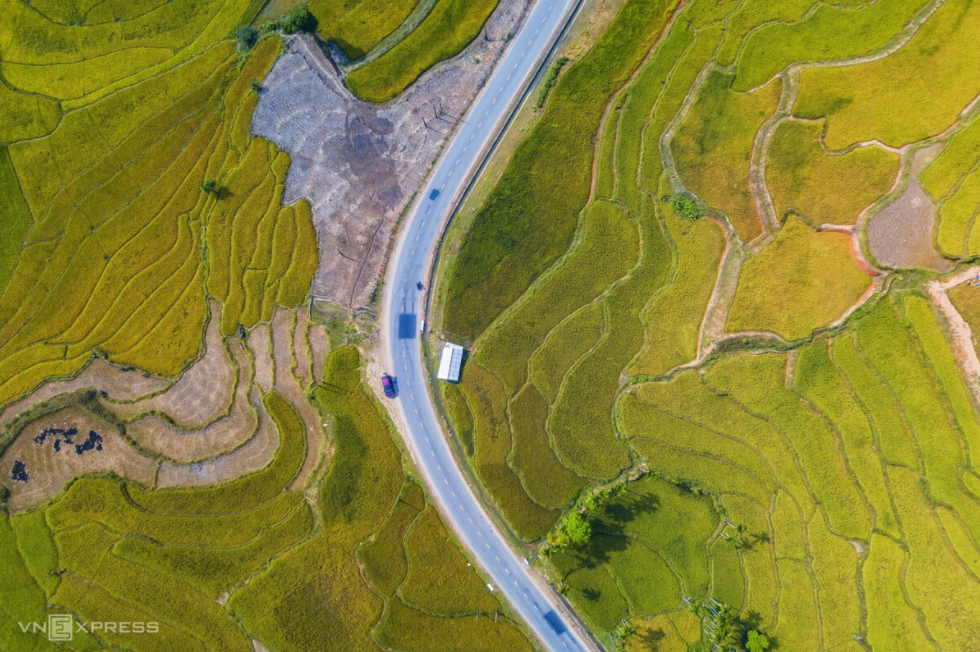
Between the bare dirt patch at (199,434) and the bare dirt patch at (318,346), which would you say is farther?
the bare dirt patch at (318,346)

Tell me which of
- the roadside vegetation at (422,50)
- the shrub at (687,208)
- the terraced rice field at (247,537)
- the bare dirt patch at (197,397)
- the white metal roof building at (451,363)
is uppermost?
the roadside vegetation at (422,50)

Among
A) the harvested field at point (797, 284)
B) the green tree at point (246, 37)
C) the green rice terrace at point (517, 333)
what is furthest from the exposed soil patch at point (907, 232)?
the green tree at point (246, 37)

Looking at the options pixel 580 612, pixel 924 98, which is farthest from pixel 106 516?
pixel 924 98

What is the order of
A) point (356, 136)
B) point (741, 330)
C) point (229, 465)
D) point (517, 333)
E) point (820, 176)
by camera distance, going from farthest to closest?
point (356, 136) → point (517, 333) → point (229, 465) → point (741, 330) → point (820, 176)

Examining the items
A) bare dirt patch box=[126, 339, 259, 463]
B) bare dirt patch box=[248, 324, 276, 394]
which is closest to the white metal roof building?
bare dirt patch box=[248, 324, 276, 394]

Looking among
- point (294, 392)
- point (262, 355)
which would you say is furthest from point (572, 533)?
point (262, 355)

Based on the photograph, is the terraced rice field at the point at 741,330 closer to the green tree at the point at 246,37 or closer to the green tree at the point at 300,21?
the green tree at the point at 300,21

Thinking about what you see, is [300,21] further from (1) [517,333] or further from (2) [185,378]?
(1) [517,333]
